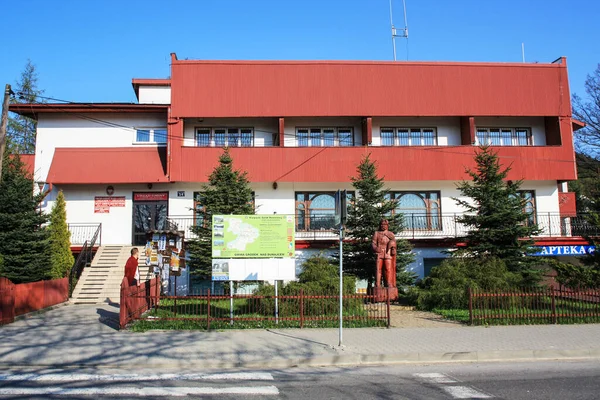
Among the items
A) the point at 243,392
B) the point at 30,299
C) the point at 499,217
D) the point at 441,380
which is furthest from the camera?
the point at 499,217

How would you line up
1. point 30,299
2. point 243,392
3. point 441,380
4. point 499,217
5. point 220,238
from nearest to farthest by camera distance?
point 243,392 → point 441,380 → point 220,238 → point 30,299 → point 499,217

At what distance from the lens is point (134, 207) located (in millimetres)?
23812

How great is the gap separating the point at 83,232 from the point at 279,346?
54.6 ft

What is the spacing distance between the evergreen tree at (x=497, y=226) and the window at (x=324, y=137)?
7.59 m

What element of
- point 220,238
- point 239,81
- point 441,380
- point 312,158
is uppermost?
point 239,81

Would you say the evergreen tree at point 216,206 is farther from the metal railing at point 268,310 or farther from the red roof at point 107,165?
the metal railing at point 268,310

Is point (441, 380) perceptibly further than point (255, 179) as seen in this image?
No

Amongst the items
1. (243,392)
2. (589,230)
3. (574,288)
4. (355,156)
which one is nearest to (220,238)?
(243,392)

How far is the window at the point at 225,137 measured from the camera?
24.8 metres

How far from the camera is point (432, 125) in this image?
25344 mm

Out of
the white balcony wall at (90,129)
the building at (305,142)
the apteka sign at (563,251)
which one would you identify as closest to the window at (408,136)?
the building at (305,142)

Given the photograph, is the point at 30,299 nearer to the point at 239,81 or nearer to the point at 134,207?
the point at 134,207

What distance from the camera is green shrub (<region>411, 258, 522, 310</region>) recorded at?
1462 cm

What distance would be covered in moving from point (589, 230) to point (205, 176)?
1912 centimetres
